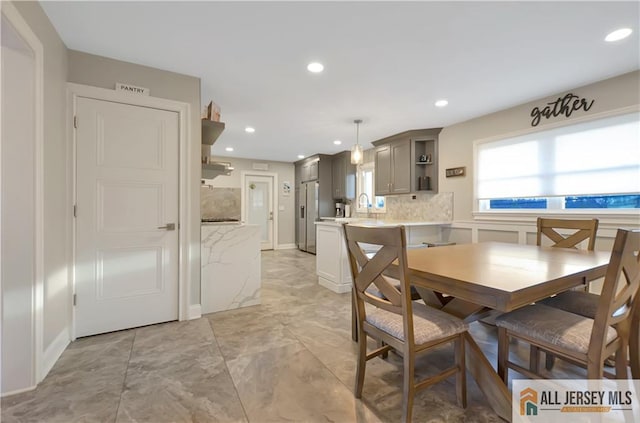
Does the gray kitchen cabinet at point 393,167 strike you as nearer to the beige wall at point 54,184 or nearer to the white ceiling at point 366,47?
the white ceiling at point 366,47

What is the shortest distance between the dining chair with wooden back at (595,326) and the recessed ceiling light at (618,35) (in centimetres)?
172

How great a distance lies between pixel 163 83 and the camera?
102 inches

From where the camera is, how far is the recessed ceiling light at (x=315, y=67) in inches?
97.3

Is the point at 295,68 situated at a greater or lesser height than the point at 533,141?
greater

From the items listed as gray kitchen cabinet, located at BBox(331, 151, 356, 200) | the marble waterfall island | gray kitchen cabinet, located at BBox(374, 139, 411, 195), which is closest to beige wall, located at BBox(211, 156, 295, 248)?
gray kitchen cabinet, located at BBox(331, 151, 356, 200)

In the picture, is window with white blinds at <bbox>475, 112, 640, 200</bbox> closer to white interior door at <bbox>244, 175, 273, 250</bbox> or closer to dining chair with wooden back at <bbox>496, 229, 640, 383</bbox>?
dining chair with wooden back at <bbox>496, 229, 640, 383</bbox>

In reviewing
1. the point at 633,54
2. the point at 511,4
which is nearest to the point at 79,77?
the point at 511,4

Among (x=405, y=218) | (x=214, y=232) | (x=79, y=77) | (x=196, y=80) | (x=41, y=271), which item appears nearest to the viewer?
(x=41, y=271)

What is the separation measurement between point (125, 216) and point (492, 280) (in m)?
2.79

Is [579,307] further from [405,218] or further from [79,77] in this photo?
[79,77]

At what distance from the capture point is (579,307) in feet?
5.82

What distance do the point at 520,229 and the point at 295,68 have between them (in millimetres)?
3178

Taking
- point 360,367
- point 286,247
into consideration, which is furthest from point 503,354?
point 286,247

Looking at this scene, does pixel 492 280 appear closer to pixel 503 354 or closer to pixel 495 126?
pixel 503 354
